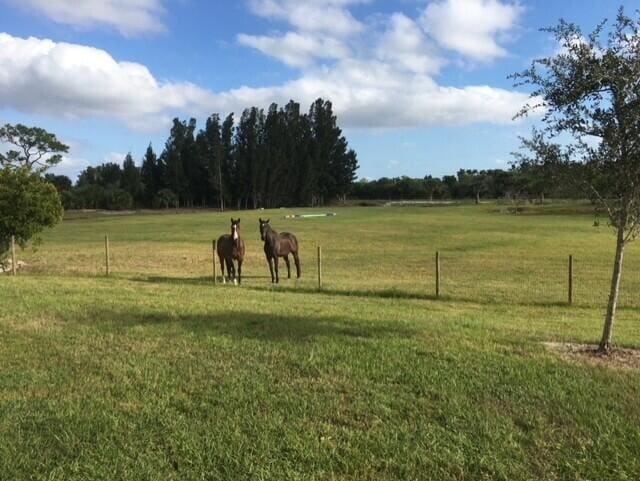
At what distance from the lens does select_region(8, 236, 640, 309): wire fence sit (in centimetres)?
1869

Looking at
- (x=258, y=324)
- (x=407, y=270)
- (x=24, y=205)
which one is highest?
(x=24, y=205)

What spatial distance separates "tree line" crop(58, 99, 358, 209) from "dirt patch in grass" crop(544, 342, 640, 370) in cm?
11711

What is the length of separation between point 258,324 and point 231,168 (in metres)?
123

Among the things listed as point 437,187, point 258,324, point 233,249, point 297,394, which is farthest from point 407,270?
point 437,187

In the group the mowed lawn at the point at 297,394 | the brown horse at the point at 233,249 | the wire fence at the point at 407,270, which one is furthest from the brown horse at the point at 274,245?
the mowed lawn at the point at 297,394

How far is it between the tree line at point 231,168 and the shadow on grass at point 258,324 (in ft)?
372

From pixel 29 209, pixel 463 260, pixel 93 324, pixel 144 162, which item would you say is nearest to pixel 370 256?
pixel 463 260

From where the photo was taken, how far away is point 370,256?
32938 millimetres

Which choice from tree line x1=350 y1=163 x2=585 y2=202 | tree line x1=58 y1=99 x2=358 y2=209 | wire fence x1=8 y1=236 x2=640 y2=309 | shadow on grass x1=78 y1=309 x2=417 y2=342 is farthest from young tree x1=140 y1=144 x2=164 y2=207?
shadow on grass x1=78 y1=309 x2=417 y2=342

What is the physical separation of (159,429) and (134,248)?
33513 mm

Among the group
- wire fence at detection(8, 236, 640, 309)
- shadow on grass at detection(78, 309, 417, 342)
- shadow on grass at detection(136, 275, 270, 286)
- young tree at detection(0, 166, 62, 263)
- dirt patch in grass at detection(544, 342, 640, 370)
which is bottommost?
wire fence at detection(8, 236, 640, 309)

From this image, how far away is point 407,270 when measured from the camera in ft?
86.1

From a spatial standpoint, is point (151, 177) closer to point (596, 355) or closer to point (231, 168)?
point (231, 168)

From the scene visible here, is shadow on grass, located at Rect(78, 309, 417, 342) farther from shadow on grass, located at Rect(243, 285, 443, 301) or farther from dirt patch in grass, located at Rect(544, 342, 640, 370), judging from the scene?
shadow on grass, located at Rect(243, 285, 443, 301)
